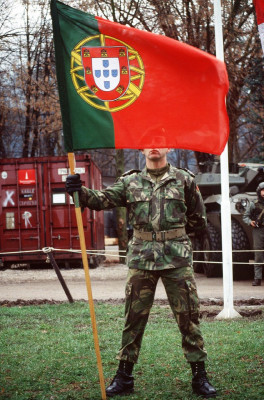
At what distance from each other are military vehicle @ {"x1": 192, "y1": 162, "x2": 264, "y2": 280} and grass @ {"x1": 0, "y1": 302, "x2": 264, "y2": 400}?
501 centimetres

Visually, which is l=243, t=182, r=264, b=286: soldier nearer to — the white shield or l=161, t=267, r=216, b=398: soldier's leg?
l=161, t=267, r=216, b=398: soldier's leg

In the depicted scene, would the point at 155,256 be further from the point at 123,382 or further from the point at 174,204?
the point at 123,382

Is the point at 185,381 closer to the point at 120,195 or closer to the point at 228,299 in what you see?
the point at 120,195

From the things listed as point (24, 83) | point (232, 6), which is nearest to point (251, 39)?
point (232, 6)

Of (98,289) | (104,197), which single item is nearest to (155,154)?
(104,197)

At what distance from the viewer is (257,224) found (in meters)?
13.4

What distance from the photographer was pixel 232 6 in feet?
73.4

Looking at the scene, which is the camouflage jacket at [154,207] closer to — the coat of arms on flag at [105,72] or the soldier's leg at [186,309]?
the soldier's leg at [186,309]

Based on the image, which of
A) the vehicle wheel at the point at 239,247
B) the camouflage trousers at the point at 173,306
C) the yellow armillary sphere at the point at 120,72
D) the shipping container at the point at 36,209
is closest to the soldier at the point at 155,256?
the camouflage trousers at the point at 173,306

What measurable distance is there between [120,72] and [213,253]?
10.0 metres

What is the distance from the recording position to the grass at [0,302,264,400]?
17.1 ft

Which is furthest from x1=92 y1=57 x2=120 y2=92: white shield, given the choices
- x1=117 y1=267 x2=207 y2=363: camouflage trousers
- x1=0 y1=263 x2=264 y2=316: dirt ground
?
x1=0 y1=263 x2=264 y2=316: dirt ground

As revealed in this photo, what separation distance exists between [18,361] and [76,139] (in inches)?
94.1

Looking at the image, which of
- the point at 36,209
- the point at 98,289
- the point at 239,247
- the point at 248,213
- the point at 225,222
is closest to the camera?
the point at 225,222
